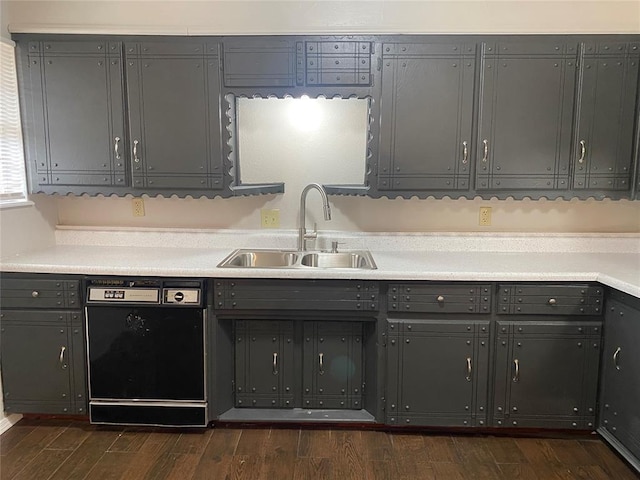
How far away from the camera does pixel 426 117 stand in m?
2.50

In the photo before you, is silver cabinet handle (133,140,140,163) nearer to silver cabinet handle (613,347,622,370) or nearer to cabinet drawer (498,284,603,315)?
cabinet drawer (498,284,603,315)

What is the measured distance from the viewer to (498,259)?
2623mm

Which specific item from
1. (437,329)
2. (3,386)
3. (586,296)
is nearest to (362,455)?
(437,329)

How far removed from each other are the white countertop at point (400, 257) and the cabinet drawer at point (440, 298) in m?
0.06

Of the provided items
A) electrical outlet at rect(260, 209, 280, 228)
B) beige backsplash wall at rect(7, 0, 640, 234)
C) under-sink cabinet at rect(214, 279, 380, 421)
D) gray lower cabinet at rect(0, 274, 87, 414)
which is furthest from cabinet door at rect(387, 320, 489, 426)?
gray lower cabinet at rect(0, 274, 87, 414)

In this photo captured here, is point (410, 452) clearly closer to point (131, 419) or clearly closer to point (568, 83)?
point (131, 419)

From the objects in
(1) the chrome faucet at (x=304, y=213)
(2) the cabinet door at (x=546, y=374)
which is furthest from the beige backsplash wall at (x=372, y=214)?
(2) the cabinet door at (x=546, y=374)

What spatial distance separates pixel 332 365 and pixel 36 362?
1.56 meters

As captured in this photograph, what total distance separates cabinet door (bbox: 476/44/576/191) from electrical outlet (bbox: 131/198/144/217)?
202 centimetres

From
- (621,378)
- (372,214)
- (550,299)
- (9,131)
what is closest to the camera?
(621,378)

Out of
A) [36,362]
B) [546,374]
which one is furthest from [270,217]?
[546,374]

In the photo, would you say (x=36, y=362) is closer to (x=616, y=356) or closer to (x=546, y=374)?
(x=546, y=374)

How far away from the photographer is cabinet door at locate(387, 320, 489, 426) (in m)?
2.35

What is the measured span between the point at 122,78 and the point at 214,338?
1.48m
